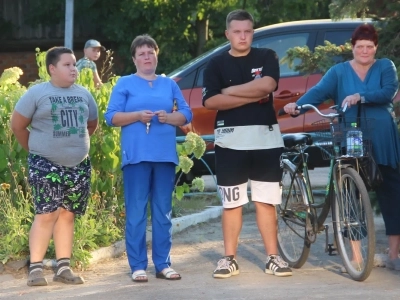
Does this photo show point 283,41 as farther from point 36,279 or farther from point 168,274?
point 36,279

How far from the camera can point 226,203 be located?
22.9 feet

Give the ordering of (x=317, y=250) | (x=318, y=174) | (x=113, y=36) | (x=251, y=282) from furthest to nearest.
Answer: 1. (x=113, y=36)
2. (x=318, y=174)
3. (x=317, y=250)
4. (x=251, y=282)

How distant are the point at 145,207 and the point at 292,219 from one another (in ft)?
3.69

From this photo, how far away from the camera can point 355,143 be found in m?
6.65

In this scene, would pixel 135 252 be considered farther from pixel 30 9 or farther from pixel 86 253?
pixel 30 9

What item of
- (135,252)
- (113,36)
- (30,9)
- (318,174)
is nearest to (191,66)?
(318,174)

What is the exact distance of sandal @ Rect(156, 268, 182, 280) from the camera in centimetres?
693

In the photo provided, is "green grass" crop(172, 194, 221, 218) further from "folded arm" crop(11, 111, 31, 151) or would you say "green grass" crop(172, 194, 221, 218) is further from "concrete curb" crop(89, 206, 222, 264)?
"folded arm" crop(11, 111, 31, 151)

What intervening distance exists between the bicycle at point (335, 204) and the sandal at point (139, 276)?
3.73 feet

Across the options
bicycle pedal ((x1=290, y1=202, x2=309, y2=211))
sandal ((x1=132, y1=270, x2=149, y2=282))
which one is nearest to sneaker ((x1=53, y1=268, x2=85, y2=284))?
sandal ((x1=132, y1=270, x2=149, y2=282))

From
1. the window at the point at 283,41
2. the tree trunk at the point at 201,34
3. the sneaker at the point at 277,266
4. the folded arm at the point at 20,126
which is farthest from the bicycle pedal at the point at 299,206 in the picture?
the tree trunk at the point at 201,34

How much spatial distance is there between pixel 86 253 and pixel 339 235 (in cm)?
188

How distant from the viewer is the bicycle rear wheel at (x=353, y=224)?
21.4 feet

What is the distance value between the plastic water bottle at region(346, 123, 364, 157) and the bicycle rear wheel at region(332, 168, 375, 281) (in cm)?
12
